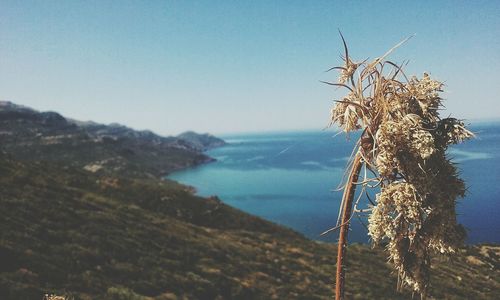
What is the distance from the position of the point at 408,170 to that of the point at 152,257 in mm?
25514

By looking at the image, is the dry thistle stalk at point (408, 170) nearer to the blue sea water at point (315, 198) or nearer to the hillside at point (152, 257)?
the hillside at point (152, 257)

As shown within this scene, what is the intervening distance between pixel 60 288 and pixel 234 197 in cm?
13054

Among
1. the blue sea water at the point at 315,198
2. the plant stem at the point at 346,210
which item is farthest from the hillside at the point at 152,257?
the blue sea water at the point at 315,198

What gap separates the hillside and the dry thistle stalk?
2.83ft

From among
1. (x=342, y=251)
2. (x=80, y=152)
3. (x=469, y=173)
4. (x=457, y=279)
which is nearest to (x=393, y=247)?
(x=342, y=251)

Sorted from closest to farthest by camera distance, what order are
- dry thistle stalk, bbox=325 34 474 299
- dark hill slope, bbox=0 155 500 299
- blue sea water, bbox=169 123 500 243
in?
dry thistle stalk, bbox=325 34 474 299, dark hill slope, bbox=0 155 500 299, blue sea water, bbox=169 123 500 243

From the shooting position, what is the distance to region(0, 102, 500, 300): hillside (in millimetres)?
20031

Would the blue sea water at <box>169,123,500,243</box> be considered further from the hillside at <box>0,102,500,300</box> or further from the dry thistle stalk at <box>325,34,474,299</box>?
the dry thistle stalk at <box>325,34,474,299</box>

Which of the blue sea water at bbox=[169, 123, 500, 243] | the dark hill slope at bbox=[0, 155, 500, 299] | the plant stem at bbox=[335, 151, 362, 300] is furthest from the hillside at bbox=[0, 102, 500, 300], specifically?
the blue sea water at bbox=[169, 123, 500, 243]

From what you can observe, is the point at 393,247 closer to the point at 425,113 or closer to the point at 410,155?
the point at 410,155

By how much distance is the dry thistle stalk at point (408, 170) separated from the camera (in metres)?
6.85

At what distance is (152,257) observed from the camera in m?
→ 28.5

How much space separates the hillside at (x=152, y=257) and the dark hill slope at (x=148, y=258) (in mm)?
97

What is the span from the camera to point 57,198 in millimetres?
34500
